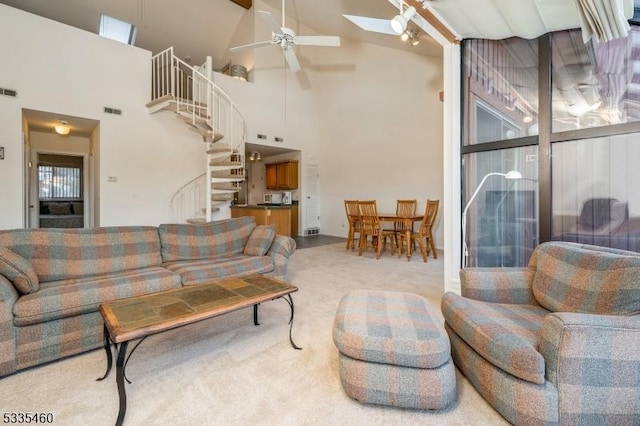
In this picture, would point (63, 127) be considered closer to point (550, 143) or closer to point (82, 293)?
point (82, 293)

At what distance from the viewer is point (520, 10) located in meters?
2.11

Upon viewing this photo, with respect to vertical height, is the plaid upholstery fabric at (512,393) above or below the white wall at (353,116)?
below

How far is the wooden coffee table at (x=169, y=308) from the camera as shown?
1.34 meters

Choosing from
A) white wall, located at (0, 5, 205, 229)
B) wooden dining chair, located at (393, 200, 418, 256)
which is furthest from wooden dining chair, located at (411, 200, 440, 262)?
white wall, located at (0, 5, 205, 229)

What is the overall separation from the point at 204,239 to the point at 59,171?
7529 millimetres

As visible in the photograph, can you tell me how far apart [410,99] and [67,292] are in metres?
6.24

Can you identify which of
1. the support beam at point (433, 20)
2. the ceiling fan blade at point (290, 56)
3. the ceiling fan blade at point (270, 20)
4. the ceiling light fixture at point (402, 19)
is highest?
the ceiling fan blade at point (270, 20)

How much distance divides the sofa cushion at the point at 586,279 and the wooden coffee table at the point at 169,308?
1.60 m

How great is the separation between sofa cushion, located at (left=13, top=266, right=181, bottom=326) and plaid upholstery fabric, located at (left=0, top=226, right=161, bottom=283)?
0.40ft

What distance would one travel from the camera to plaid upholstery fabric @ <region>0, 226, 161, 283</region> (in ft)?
7.11

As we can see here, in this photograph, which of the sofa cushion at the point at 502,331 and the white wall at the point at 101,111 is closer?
the sofa cushion at the point at 502,331

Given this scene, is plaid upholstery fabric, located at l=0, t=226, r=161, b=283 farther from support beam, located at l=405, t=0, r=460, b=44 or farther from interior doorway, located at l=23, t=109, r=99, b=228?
interior doorway, located at l=23, t=109, r=99, b=228

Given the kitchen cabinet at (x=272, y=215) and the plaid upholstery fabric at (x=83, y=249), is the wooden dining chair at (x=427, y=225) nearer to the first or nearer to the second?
the kitchen cabinet at (x=272, y=215)

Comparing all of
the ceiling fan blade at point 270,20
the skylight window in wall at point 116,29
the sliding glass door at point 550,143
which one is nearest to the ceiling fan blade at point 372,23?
the sliding glass door at point 550,143
